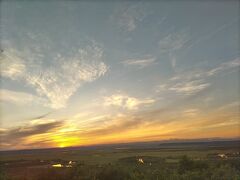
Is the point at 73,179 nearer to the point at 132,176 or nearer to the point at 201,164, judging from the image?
the point at 132,176

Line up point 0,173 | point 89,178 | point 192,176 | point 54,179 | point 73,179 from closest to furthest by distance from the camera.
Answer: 1. point 0,173
2. point 192,176
3. point 89,178
4. point 73,179
5. point 54,179

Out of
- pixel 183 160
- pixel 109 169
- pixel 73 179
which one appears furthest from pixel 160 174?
pixel 183 160

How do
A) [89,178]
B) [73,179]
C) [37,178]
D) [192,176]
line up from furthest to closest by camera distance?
[37,178], [73,179], [89,178], [192,176]

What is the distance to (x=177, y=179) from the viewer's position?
2777 cm

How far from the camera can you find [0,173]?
26.7 m

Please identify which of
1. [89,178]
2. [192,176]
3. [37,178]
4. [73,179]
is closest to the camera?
[192,176]

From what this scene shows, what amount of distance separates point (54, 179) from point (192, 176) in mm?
16655

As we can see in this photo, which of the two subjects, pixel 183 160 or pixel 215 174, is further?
pixel 183 160

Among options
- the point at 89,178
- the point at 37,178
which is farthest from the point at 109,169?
the point at 37,178

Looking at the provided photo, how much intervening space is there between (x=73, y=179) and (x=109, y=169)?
4.79m

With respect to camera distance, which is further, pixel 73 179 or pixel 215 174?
pixel 73 179

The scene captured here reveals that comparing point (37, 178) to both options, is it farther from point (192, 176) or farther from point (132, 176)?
point (192, 176)

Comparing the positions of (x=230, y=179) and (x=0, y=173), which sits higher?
(x=0, y=173)

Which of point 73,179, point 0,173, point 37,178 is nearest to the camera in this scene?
point 0,173
